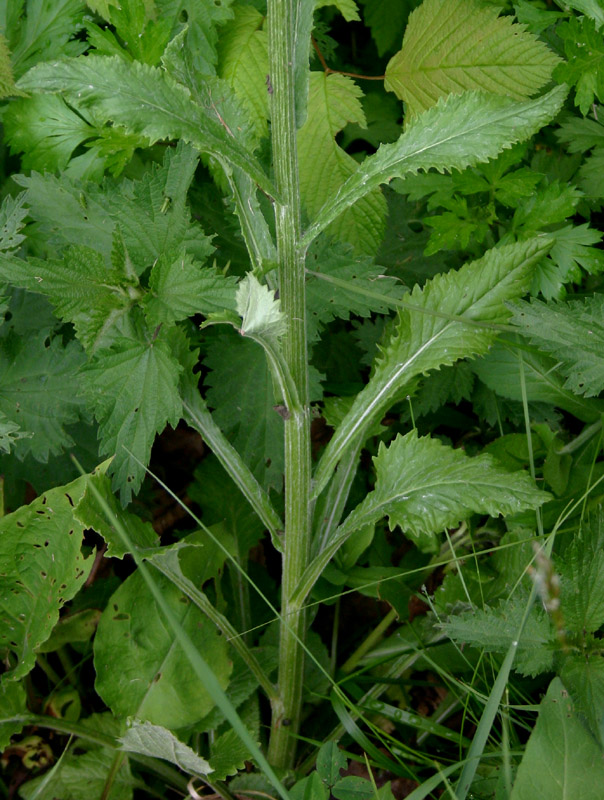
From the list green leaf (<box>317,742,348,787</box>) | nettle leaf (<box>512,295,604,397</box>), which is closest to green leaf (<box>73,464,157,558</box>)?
green leaf (<box>317,742,348,787</box>)

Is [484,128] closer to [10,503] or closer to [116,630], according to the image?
[116,630]

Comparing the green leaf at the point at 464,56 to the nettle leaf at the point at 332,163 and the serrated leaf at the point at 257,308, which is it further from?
the serrated leaf at the point at 257,308

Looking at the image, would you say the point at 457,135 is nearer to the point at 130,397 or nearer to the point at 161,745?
the point at 130,397

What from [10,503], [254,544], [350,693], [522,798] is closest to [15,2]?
[10,503]

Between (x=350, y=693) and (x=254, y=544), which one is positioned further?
(x=254, y=544)

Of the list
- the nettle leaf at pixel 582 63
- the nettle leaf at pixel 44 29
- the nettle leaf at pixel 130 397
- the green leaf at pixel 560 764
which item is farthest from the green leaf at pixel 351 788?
the nettle leaf at pixel 44 29

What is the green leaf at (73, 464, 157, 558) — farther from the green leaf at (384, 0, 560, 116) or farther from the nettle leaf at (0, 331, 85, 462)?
the green leaf at (384, 0, 560, 116)

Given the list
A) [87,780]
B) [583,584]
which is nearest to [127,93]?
[583,584]
